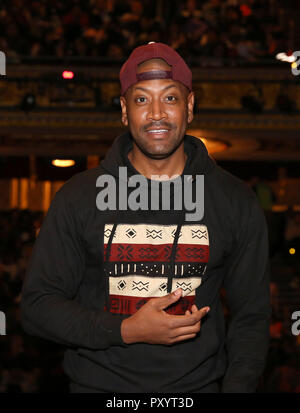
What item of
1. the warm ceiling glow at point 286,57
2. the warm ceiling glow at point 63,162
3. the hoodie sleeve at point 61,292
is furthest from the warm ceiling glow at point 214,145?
the hoodie sleeve at point 61,292

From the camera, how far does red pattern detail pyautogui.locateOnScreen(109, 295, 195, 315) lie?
1.83 metres

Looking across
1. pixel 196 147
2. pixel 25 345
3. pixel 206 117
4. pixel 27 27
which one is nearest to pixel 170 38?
pixel 206 117

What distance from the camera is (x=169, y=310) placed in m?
1.86

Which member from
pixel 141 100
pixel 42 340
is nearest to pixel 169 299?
pixel 141 100

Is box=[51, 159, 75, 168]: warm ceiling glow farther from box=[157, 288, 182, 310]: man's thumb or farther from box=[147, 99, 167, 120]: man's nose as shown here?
box=[157, 288, 182, 310]: man's thumb

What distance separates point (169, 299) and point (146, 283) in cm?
19

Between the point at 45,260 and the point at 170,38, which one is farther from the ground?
the point at 170,38

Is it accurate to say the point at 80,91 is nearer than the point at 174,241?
No

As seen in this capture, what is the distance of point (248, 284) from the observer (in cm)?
196

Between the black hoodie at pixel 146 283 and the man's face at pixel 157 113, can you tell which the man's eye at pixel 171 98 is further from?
the black hoodie at pixel 146 283

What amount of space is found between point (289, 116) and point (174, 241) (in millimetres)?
11431

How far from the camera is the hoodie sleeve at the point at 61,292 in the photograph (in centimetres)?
176

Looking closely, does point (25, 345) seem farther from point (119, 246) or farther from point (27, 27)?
point (27, 27)
